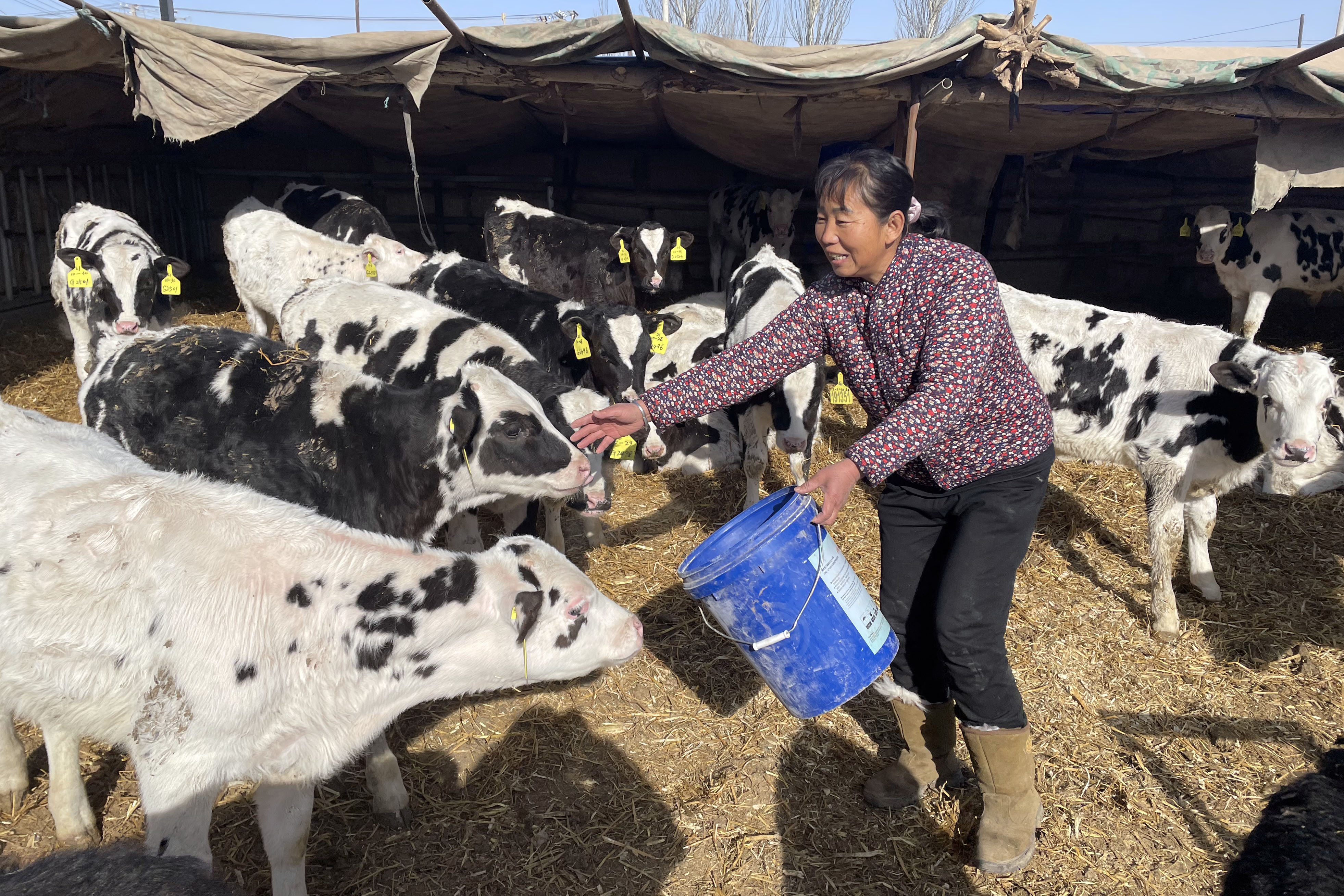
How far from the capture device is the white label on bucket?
2742 mm

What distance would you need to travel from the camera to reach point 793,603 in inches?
106

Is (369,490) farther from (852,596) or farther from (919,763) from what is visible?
(919,763)

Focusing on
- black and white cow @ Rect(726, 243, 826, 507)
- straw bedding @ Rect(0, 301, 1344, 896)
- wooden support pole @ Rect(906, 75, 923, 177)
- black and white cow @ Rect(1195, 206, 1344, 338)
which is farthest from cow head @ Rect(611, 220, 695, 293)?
black and white cow @ Rect(1195, 206, 1344, 338)

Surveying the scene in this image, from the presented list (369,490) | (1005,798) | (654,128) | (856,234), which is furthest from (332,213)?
(1005,798)

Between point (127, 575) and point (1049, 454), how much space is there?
295cm

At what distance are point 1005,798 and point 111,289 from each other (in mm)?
8600

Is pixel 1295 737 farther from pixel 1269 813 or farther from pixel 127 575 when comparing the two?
pixel 127 575

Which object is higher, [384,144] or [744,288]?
[384,144]

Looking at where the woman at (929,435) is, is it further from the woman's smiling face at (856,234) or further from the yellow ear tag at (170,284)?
the yellow ear tag at (170,284)

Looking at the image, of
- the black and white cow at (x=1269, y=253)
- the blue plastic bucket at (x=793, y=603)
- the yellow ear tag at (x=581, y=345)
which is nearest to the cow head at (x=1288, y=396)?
the blue plastic bucket at (x=793, y=603)

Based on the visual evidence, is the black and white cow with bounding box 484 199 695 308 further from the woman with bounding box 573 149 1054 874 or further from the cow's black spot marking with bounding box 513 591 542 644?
the cow's black spot marking with bounding box 513 591 542 644

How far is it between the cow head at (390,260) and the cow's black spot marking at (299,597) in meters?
6.35

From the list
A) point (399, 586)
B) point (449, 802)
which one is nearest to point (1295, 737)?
point (449, 802)

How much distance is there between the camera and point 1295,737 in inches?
162
